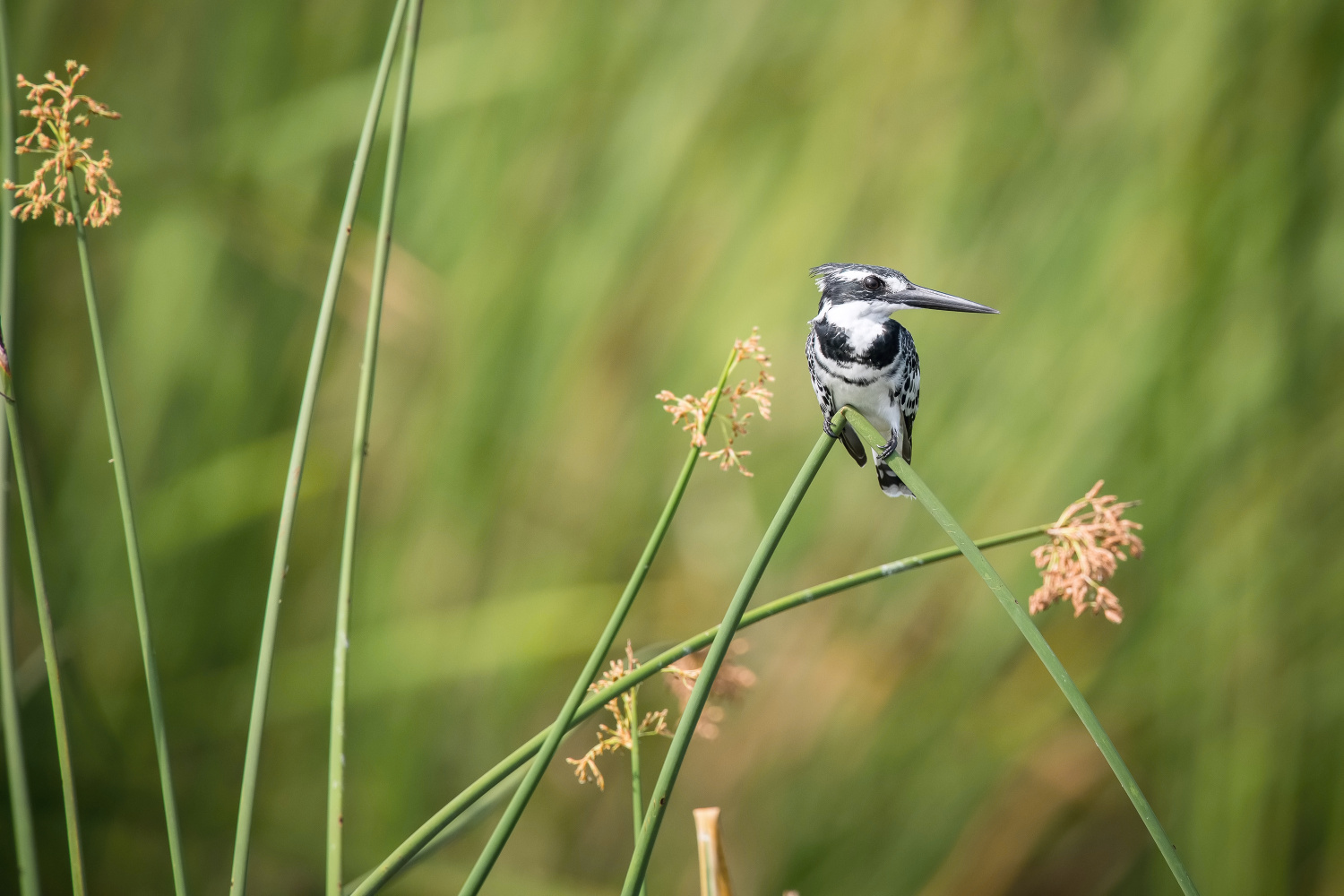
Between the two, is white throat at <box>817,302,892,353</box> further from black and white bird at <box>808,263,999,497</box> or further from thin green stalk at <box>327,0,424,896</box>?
thin green stalk at <box>327,0,424,896</box>

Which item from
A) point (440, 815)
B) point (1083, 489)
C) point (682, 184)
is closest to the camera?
point (440, 815)

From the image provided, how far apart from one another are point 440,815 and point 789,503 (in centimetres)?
17

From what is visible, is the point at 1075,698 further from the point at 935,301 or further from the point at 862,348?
the point at 862,348

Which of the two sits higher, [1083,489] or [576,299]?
[576,299]

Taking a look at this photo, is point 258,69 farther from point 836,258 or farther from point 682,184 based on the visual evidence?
point 836,258

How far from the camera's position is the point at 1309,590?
2.74 ft

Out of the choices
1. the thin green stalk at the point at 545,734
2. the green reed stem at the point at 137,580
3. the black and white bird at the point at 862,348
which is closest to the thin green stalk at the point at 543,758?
the thin green stalk at the point at 545,734

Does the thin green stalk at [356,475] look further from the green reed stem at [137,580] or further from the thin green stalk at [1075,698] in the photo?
the thin green stalk at [1075,698]

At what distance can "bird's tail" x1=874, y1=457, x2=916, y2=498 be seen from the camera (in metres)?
0.86

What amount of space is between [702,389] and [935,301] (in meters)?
0.32

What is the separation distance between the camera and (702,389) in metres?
0.90

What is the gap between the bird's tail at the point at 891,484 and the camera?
861 millimetres

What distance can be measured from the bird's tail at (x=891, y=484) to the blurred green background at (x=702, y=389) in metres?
0.03

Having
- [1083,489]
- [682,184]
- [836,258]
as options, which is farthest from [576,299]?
[1083,489]
